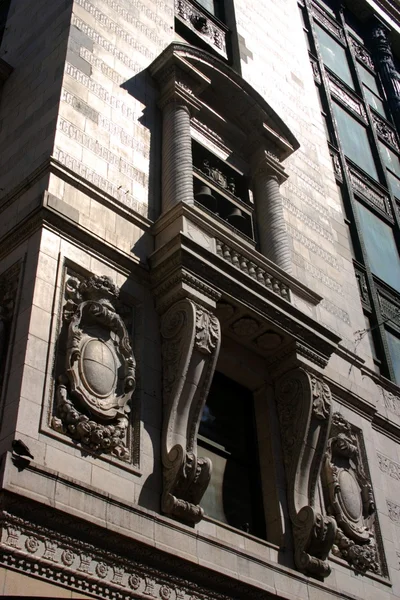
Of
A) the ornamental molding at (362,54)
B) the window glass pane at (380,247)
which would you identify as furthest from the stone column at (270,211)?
the ornamental molding at (362,54)

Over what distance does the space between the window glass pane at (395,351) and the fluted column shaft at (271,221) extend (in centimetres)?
597

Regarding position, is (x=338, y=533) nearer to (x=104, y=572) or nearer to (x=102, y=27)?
(x=104, y=572)

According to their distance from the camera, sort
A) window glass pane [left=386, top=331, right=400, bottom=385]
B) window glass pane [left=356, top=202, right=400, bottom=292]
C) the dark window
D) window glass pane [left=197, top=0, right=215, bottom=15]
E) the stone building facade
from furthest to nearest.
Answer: window glass pane [left=356, top=202, right=400, bottom=292] → window glass pane [left=197, top=0, right=215, bottom=15] → window glass pane [left=386, top=331, right=400, bottom=385] → the dark window → the stone building facade

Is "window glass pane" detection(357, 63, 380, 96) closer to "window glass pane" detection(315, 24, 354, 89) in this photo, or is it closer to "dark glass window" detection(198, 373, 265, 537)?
"window glass pane" detection(315, 24, 354, 89)

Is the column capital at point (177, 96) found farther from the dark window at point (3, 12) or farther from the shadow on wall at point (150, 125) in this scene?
the dark window at point (3, 12)

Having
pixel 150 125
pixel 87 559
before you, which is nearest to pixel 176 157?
pixel 150 125

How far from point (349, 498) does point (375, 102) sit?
68.0 feet

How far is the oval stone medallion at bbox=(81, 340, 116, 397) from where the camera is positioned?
11.8m

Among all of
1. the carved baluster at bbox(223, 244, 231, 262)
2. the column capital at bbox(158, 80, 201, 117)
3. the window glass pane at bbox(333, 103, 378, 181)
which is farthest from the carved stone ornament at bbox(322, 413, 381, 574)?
the window glass pane at bbox(333, 103, 378, 181)

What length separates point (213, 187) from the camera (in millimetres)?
17203

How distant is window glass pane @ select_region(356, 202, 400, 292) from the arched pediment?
19.6ft

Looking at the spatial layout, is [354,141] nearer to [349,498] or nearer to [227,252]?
[227,252]

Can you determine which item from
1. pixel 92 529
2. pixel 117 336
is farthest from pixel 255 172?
pixel 92 529

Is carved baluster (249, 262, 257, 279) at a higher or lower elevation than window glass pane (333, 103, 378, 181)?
lower
